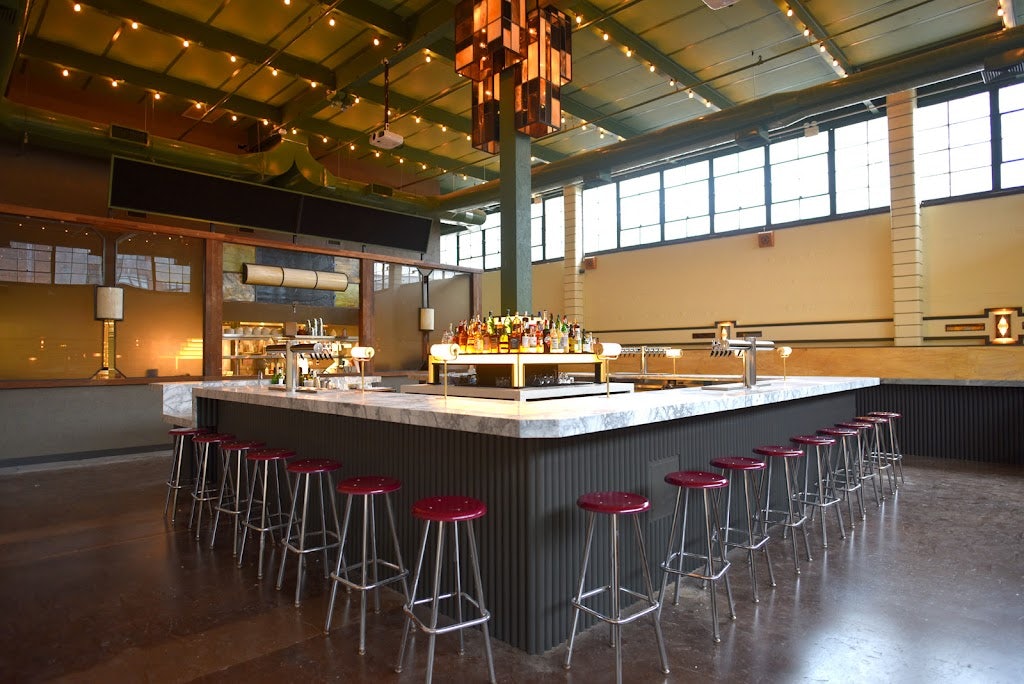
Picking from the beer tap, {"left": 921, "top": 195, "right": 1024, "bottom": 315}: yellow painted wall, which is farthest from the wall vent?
{"left": 921, "top": 195, "right": 1024, "bottom": 315}: yellow painted wall

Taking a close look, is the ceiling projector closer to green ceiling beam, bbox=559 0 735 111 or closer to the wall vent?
green ceiling beam, bbox=559 0 735 111

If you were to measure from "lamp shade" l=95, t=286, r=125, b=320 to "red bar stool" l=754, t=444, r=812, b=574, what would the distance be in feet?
25.0

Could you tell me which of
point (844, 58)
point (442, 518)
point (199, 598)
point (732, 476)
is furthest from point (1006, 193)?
point (199, 598)

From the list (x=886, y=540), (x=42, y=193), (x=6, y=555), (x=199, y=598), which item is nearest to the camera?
(x=199, y=598)

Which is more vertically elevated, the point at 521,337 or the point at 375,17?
the point at 375,17

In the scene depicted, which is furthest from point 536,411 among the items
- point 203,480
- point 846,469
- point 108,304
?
point 108,304

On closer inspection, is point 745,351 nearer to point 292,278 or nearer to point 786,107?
point 786,107

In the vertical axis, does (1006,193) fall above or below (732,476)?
above

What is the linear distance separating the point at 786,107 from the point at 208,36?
7239mm

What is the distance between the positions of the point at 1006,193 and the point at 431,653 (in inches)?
394

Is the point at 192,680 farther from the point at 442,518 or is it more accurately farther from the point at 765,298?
the point at 765,298

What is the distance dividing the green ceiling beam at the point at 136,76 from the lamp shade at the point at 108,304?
2.94m

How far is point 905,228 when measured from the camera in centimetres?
858

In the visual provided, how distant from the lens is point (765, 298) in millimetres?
10477
